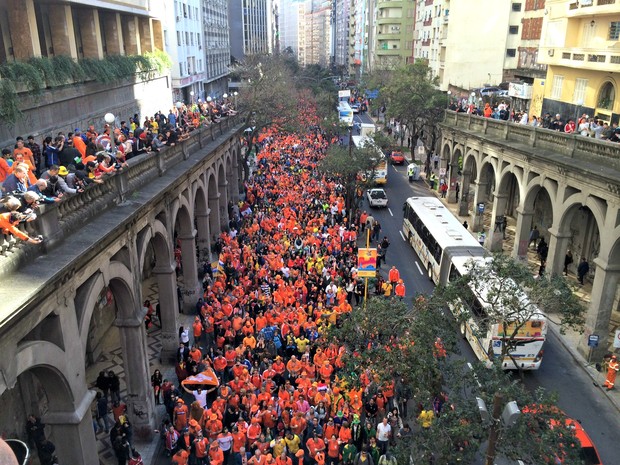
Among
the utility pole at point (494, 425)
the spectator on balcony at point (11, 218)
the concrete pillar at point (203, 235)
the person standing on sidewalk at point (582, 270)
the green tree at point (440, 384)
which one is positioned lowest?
the person standing on sidewalk at point (582, 270)

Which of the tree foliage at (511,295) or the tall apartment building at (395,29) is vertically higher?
the tall apartment building at (395,29)

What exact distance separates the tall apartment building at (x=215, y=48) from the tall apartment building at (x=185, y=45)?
295 centimetres

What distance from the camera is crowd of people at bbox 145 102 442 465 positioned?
579 inches

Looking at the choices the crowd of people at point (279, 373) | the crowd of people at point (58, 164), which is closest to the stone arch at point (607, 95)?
the crowd of people at point (279, 373)

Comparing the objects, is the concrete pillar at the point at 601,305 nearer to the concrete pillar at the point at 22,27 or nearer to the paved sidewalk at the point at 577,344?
the paved sidewalk at the point at 577,344

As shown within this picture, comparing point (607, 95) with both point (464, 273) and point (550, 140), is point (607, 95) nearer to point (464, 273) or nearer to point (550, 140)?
point (550, 140)

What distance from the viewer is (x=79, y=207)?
13.1m

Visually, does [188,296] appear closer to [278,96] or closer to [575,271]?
[575,271]

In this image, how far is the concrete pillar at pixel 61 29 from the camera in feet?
76.8

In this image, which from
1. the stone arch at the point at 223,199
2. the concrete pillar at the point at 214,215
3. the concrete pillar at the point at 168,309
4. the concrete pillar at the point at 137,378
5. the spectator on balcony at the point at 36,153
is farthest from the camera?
the stone arch at the point at 223,199

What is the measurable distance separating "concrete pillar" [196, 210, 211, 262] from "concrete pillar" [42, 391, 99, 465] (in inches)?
629

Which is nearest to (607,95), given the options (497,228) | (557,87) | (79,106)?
(557,87)

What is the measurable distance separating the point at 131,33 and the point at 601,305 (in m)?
29.3

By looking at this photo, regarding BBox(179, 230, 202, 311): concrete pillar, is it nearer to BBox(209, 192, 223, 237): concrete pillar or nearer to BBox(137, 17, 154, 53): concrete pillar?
BBox(209, 192, 223, 237): concrete pillar
